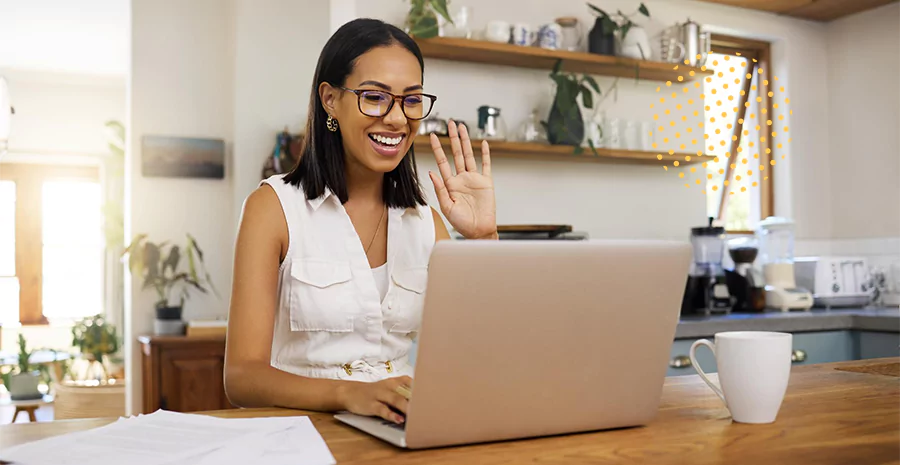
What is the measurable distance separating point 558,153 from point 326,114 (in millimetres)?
1716

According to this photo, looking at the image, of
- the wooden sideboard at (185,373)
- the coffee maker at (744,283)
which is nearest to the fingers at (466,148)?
the coffee maker at (744,283)

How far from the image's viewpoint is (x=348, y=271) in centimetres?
151

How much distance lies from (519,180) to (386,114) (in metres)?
1.84

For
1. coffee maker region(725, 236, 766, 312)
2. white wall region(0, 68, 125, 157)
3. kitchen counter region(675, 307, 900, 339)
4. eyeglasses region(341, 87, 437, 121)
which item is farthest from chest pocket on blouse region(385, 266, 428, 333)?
white wall region(0, 68, 125, 157)

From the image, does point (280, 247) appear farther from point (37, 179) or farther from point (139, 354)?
point (37, 179)

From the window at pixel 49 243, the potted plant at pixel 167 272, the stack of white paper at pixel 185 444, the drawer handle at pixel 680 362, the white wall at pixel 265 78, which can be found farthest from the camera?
the window at pixel 49 243

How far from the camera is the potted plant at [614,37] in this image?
10.7 ft

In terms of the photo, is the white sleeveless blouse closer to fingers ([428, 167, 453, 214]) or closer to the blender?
fingers ([428, 167, 453, 214])

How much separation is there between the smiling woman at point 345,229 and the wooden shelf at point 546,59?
1.36 metres

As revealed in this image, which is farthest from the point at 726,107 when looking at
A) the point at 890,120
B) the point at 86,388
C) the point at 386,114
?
the point at 86,388

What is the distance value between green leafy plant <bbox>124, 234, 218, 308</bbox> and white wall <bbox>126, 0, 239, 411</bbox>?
77mm

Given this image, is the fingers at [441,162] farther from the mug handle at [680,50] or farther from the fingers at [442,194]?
the mug handle at [680,50]

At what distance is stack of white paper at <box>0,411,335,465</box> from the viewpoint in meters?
0.75

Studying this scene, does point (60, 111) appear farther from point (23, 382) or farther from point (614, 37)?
point (614, 37)
